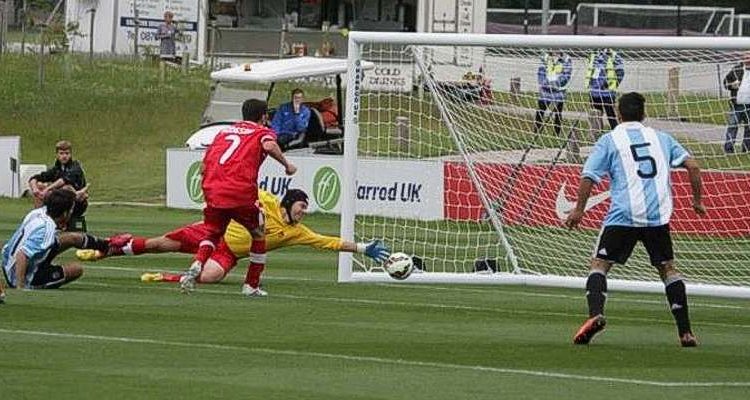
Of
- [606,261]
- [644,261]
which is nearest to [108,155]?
[644,261]

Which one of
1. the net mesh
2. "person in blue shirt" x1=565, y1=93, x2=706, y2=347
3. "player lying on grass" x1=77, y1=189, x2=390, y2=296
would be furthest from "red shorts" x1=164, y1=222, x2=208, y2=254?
"person in blue shirt" x1=565, y1=93, x2=706, y2=347

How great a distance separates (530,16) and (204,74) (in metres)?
14.7

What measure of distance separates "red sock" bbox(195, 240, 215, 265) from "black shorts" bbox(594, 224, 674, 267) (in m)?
4.64

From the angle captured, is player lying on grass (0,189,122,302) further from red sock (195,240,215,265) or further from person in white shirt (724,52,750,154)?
person in white shirt (724,52,750,154)

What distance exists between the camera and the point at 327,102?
108 feet

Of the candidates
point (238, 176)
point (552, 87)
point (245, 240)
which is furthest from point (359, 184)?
point (238, 176)

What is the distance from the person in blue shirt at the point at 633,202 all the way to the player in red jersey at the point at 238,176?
382 centimetres

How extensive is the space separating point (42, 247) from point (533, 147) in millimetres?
7822

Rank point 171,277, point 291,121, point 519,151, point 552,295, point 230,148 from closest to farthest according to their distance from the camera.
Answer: point 230,148 < point 171,277 < point 552,295 < point 519,151 < point 291,121

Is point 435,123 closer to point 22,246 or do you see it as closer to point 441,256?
point 441,256

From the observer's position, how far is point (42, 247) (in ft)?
55.3

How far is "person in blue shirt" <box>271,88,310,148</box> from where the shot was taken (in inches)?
1259

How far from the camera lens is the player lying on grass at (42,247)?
55.3 feet

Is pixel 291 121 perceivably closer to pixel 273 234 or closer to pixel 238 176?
pixel 273 234
